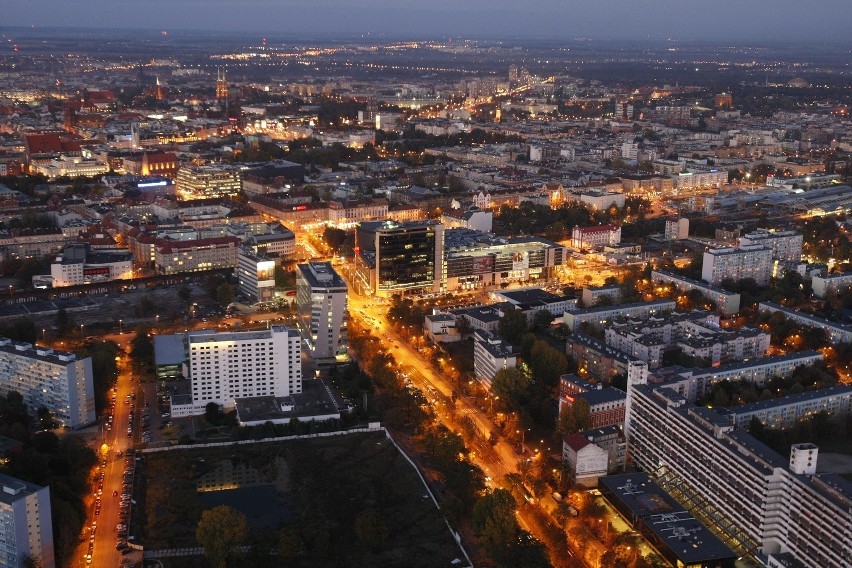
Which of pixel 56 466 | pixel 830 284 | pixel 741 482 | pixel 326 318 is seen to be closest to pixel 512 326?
pixel 326 318

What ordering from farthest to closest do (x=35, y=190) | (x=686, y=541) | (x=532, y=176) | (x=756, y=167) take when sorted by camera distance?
(x=756, y=167) → (x=532, y=176) → (x=35, y=190) → (x=686, y=541)

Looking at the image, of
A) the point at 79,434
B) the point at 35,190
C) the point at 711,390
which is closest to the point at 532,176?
the point at 35,190

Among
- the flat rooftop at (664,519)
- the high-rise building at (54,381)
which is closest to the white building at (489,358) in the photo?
the flat rooftop at (664,519)

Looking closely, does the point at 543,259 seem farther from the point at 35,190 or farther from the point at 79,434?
the point at 35,190

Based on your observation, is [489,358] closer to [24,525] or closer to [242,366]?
[242,366]

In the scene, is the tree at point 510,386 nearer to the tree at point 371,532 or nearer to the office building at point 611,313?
the office building at point 611,313
